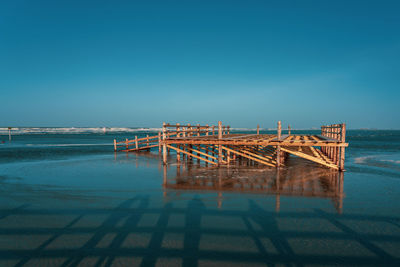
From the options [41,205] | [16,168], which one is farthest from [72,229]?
[16,168]

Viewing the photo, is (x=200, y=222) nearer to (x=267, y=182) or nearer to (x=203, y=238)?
(x=203, y=238)

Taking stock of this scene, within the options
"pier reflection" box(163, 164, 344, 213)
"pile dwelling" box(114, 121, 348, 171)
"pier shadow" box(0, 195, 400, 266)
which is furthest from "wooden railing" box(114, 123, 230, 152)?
"pier shadow" box(0, 195, 400, 266)

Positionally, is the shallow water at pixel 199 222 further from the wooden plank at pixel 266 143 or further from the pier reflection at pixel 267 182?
the wooden plank at pixel 266 143

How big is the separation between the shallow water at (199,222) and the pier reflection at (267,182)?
0.05m

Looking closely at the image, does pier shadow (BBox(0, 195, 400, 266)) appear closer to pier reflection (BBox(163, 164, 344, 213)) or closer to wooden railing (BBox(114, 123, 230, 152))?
pier reflection (BBox(163, 164, 344, 213))

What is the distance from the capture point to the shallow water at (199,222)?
18.5ft

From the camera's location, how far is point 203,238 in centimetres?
650

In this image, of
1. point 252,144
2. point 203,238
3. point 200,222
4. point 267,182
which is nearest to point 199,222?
point 200,222

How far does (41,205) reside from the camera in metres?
9.21

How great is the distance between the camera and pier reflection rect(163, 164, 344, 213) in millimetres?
10945

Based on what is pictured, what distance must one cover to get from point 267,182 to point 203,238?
23.8ft

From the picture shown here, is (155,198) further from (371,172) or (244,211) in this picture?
(371,172)

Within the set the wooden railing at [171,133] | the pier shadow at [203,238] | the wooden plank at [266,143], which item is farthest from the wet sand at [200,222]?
the wooden railing at [171,133]

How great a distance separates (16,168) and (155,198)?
520 inches
